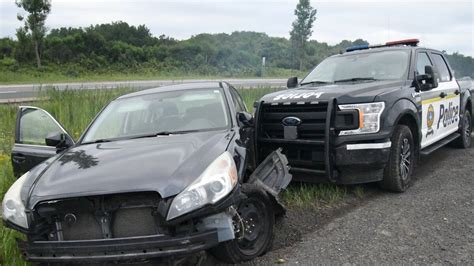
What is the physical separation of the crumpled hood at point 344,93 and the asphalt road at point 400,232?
4.17ft

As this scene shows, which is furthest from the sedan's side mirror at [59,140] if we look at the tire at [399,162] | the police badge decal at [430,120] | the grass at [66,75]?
the grass at [66,75]

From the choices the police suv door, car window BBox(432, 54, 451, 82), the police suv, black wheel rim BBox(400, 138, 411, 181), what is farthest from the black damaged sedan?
car window BBox(432, 54, 451, 82)

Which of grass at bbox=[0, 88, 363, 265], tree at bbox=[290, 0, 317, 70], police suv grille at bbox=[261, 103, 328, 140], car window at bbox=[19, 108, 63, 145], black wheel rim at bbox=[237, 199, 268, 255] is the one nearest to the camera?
black wheel rim at bbox=[237, 199, 268, 255]

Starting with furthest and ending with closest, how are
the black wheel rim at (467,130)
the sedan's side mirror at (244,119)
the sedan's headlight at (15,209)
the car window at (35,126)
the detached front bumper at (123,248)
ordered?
the black wheel rim at (467,130) < the car window at (35,126) < the sedan's side mirror at (244,119) < the sedan's headlight at (15,209) < the detached front bumper at (123,248)

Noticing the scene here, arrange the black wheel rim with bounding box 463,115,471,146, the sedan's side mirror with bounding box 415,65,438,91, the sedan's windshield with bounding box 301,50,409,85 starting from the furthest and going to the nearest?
A: the black wheel rim with bounding box 463,115,471,146, the sedan's windshield with bounding box 301,50,409,85, the sedan's side mirror with bounding box 415,65,438,91

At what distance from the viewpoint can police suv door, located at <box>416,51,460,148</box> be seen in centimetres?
638

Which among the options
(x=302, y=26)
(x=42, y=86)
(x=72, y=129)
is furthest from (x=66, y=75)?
(x=302, y=26)

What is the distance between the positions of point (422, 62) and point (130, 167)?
16.7 ft

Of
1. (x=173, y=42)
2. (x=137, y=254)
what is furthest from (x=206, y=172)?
(x=173, y=42)

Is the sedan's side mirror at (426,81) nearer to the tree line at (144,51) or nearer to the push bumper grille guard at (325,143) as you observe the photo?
the push bumper grille guard at (325,143)

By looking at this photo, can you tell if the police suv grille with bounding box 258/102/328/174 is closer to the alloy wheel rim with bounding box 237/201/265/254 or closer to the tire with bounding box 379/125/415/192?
the tire with bounding box 379/125/415/192

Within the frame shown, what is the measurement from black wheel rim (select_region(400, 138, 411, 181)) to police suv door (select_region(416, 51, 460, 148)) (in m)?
0.68

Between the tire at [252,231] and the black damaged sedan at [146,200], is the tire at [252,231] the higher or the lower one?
the lower one

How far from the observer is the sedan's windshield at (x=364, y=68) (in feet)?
20.2
